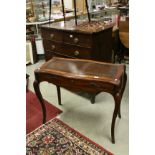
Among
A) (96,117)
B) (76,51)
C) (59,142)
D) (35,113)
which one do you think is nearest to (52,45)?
(76,51)

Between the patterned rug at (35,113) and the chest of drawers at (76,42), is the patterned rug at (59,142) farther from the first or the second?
the chest of drawers at (76,42)

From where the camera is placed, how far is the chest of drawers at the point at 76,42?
2.29m

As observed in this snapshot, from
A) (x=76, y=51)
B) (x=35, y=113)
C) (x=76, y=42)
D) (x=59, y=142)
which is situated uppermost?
(x=76, y=42)

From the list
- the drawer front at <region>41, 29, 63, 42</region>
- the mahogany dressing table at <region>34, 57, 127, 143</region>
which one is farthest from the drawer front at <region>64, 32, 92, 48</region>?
the mahogany dressing table at <region>34, 57, 127, 143</region>

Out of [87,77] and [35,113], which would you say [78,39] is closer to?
[87,77]

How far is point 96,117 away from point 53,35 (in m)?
1.31

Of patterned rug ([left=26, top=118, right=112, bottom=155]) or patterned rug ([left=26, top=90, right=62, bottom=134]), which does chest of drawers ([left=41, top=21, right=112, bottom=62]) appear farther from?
patterned rug ([left=26, top=118, right=112, bottom=155])

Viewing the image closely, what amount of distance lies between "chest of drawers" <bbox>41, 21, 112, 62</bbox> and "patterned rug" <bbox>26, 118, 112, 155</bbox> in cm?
94

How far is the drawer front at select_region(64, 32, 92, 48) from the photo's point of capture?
227 centimetres

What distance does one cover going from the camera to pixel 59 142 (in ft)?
6.30

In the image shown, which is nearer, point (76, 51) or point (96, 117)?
point (96, 117)
